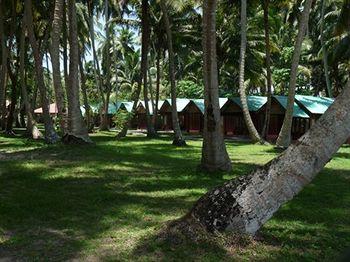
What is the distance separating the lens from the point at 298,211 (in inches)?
369

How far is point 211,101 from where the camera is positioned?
12664 millimetres

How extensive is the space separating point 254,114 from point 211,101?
26050mm

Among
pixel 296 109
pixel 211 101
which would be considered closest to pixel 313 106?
Result: pixel 296 109

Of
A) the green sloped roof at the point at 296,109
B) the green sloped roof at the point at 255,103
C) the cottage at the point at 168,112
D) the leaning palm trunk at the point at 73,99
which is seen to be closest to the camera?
the leaning palm trunk at the point at 73,99

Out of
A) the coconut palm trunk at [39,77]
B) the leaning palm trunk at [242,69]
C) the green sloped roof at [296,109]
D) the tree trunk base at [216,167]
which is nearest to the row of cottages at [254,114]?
the green sloped roof at [296,109]

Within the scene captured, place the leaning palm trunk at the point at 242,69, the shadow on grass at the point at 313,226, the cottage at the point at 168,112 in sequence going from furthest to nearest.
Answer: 1. the cottage at the point at 168,112
2. the leaning palm trunk at the point at 242,69
3. the shadow on grass at the point at 313,226

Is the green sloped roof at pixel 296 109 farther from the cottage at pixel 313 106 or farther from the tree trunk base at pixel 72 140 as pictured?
the tree trunk base at pixel 72 140

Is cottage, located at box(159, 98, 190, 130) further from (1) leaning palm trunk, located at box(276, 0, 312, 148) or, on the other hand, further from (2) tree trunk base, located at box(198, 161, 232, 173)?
(2) tree trunk base, located at box(198, 161, 232, 173)

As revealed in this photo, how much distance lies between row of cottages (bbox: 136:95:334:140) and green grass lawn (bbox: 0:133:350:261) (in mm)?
18742

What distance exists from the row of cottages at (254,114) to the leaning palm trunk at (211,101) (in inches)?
832

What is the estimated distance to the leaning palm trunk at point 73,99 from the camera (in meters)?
18.8

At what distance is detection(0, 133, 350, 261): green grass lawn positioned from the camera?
6502 millimetres

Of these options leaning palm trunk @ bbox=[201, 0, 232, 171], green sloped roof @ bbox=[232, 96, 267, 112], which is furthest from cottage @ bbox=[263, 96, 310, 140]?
leaning palm trunk @ bbox=[201, 0, 232, 171]

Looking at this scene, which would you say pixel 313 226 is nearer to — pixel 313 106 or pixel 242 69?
pixel 242 69
